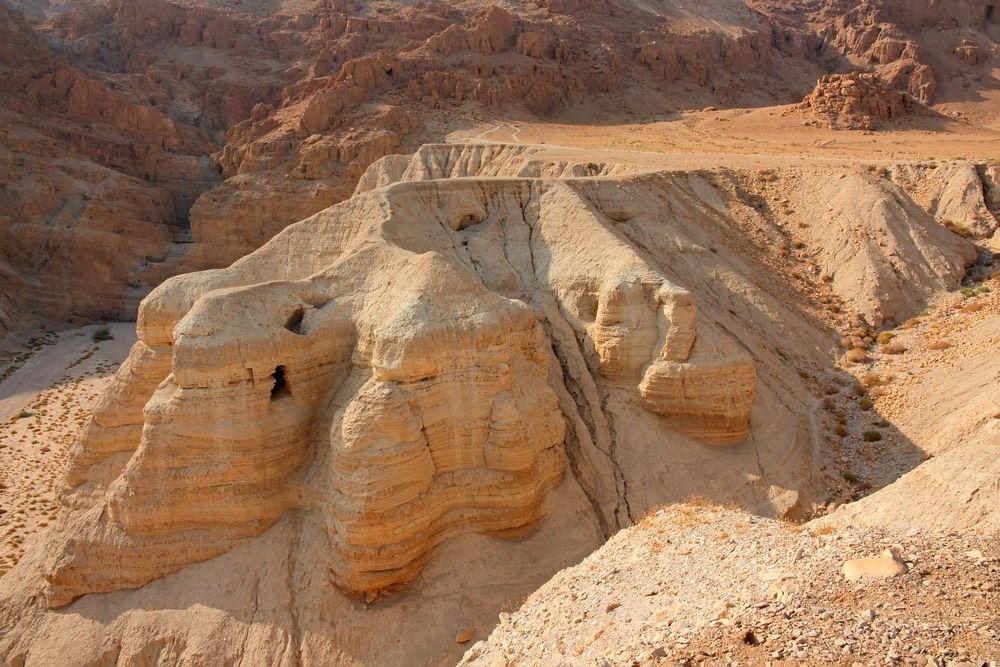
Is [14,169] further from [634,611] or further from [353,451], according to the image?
[634,611]

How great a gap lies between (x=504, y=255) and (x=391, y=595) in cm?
1040

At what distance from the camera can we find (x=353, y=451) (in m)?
12.9

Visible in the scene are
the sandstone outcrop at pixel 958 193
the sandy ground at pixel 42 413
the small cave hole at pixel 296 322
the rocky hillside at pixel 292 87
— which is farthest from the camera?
the rocky hillside at pixel 292 87

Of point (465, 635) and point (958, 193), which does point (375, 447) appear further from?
point (958, 193)

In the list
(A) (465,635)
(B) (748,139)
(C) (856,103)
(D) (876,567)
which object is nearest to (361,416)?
(A) (465,635)

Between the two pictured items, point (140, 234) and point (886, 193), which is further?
point (140, 234)

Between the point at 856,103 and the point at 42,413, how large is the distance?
158 ft

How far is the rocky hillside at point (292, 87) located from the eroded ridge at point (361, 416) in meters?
31.9

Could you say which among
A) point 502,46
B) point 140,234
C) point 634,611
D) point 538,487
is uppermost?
point 634,611

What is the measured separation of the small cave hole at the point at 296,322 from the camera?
49.0ft

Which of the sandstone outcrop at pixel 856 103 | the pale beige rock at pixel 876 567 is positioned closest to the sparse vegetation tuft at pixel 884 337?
the pale beige rock at pixel 876 567

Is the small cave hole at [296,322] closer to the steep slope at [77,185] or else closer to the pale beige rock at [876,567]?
the pale beige rock at [876,567]

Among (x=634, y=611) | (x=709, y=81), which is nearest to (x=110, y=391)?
(x=634, y=611)

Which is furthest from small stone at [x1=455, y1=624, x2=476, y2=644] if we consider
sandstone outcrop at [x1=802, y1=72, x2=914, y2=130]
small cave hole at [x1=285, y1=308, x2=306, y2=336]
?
sandstone outcrop at [x1=802, y1=72, x2=914, y2=130]
